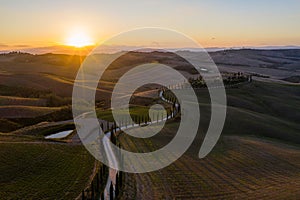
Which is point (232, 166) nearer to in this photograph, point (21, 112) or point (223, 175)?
point (223, 175)

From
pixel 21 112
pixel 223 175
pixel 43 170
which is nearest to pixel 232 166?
→ pixel 223 175

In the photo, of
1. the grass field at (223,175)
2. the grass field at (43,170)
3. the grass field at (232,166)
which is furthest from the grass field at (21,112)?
the grass field at (223,175)

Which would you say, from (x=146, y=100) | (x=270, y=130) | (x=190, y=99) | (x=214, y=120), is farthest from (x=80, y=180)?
(x=146, y=100)

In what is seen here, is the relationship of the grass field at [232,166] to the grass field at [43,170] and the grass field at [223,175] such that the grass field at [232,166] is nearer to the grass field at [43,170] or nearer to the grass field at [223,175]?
the grass field at [223,175]

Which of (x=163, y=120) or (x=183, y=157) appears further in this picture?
(x=163, y=120)

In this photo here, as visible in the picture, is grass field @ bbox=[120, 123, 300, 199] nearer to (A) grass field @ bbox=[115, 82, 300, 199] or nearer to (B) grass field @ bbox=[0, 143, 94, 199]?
(A) grass field @ bbox=[115, 82, 300, 199]

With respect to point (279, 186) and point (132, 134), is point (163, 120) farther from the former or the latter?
point (279, 186)

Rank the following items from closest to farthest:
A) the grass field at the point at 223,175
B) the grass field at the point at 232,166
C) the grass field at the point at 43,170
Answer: the grass field at the point at 43,170 < the grass field at the point at 223,175 < the grass field at the point at 232,166

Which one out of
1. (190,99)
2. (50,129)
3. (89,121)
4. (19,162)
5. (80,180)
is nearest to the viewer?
(80,180)

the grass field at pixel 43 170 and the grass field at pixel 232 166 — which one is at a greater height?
the grass field at pixel 43 170
